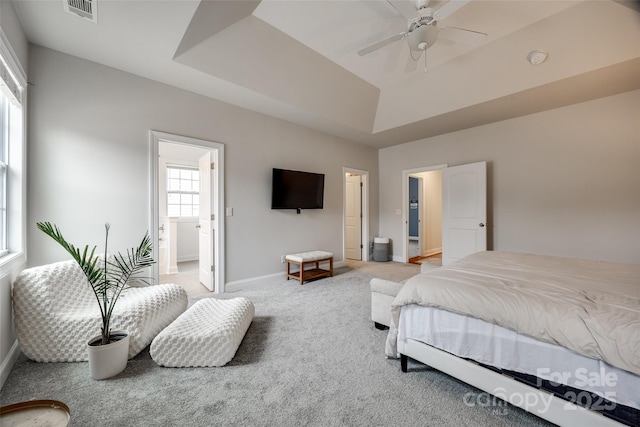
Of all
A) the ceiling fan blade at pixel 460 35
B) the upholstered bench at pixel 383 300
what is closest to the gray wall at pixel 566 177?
the ceiling fan blade at pixel 460 35

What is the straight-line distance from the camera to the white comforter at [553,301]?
3.43 ft

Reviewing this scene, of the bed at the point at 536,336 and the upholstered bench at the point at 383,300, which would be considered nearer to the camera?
the bed at the point at 536,336

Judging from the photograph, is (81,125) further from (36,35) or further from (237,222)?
(237,222)

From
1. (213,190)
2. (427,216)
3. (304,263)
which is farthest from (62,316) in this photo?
(427,216)

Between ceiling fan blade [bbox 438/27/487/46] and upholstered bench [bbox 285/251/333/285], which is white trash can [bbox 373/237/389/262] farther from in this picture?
ceiling fan blade [bbox 438/27/487/46]

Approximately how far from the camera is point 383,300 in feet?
7.43

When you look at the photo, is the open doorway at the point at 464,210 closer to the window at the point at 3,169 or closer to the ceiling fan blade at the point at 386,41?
the ceiling fan blade at the point at 386,41

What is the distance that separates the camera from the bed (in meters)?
1.05

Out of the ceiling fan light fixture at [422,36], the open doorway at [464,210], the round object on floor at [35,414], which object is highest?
the ceiling fan light fixture at [422,36]

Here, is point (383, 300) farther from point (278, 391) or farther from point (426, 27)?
point (426, 27)

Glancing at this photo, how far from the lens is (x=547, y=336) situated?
1.16 m

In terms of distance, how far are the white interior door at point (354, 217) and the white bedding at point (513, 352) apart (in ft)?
13.7

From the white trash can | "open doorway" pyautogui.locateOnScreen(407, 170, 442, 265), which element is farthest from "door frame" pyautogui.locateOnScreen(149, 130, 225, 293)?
"open doorway" pyautogui.locateOnScreen(407, 170, 442, 265)

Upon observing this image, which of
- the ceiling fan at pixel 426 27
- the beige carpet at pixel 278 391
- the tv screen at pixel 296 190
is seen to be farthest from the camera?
the tv screen at pixel 296 190
